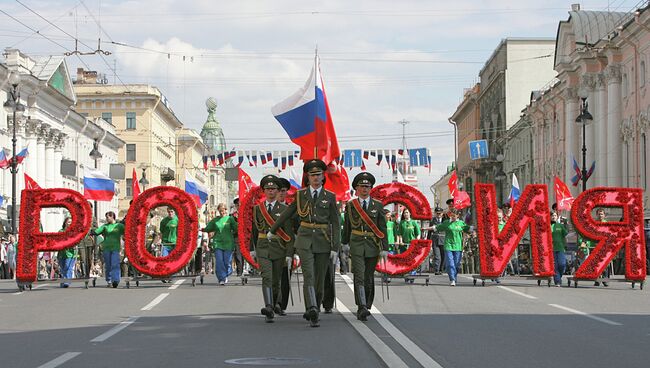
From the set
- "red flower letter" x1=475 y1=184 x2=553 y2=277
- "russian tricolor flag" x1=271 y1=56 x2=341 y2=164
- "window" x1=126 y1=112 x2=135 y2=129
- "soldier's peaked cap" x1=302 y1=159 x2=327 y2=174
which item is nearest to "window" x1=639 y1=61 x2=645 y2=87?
"red flower letter" x1=475 y1=184 x2=553 y2=277

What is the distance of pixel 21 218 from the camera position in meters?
26.2

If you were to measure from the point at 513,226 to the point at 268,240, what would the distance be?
1130cm

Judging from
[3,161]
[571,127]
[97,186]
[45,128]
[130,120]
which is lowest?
[97,186]

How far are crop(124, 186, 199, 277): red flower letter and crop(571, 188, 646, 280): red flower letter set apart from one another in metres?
8.04

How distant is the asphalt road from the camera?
11117mm

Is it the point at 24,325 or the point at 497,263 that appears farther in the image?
the point at 497,263

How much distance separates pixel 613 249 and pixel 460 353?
50.6ft

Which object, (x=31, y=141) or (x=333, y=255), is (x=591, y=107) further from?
(x=333, y=255)

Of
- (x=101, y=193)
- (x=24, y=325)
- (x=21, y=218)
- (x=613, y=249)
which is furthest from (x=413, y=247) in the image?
(x=101, y=193)

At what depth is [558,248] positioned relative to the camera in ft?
87.5

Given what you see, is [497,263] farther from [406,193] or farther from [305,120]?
[305,120]

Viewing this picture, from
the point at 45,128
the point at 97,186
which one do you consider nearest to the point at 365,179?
the point at 97,186

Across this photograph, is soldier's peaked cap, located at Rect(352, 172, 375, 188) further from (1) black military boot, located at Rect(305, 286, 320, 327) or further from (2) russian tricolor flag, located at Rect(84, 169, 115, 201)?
(2) russian tricolor flag, located at Rect(84, 169, 115, 201)

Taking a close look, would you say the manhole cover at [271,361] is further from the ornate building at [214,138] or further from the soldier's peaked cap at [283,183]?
the ornate building at [214,138]
